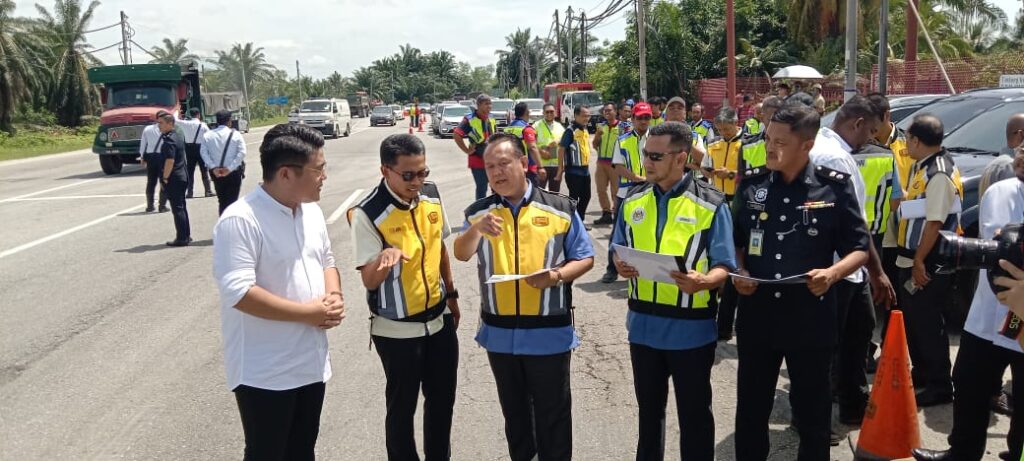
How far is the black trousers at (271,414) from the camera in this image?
127 inches

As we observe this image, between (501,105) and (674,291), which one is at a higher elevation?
(501,105)

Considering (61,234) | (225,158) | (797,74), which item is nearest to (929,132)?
(797,74)

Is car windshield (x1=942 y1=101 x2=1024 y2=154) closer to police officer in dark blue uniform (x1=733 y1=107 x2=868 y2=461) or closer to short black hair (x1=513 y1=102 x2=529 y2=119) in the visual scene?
police officer in dark blue uniform (x1=733 y1=107 x2=868 y2=461)

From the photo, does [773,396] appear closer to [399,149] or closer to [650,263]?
[650,263]

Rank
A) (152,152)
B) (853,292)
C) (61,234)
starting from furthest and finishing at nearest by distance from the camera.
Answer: (152,152)
(61,234)
(853,292)

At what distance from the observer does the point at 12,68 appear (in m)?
39.4

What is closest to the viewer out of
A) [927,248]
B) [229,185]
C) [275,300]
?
[275,300]

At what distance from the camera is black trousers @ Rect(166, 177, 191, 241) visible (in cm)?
1109

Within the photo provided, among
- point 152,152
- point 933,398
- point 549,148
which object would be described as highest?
point 152,152

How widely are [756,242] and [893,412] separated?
1.27 metres

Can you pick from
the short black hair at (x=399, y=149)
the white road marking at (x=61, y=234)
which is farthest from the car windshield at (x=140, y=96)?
the short black hair at (x=399, y=149)

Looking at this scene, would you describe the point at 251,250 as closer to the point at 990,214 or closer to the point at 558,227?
the point at 558,227

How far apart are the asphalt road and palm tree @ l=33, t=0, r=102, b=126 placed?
40817mm

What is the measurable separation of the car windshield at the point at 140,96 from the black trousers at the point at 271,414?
22.2 m
